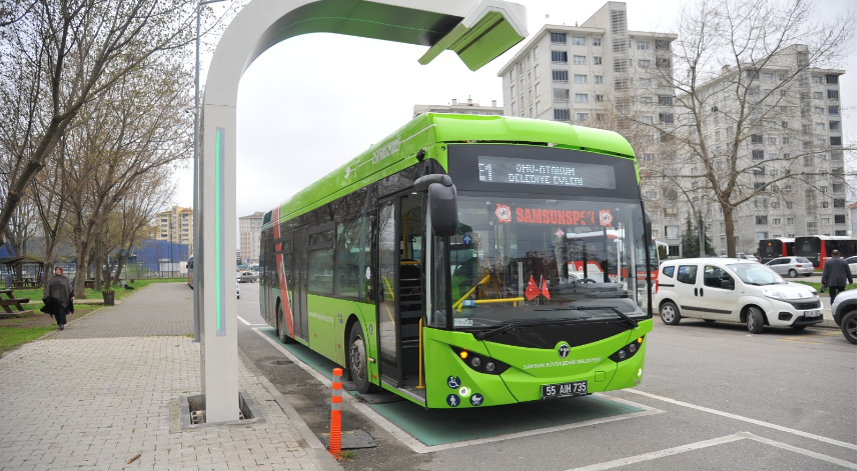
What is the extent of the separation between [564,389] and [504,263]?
4.56 feet

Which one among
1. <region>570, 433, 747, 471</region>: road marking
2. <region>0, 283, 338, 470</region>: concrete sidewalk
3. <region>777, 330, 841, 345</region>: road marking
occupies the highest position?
<region>0, 283, 338, 470</region>: concrete sidewalk

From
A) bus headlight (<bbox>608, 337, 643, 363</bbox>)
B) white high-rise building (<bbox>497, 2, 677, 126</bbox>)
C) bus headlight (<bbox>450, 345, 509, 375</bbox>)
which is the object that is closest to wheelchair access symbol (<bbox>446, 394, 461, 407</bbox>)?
bus headlight (<bbox>450, 345, 509, 375</bbox>)

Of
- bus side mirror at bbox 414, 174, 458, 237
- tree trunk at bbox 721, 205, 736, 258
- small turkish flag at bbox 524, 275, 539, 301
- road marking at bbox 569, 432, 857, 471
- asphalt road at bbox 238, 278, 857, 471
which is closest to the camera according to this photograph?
road marking at bbox 569, 432, 857, 471

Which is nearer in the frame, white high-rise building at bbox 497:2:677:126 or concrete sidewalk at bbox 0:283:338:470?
concrete sidewalk at bbox 0:283:338:470

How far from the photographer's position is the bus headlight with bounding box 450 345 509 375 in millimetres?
5609

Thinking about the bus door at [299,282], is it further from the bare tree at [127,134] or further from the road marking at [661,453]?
the bare tree at [127,134]

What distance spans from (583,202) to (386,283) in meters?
2.41

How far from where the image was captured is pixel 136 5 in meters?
14.5

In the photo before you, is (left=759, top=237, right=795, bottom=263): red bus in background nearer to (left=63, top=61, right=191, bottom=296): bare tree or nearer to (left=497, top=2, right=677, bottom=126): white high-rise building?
(left=497, top=2, right=677, bottom=126): white high-rise building

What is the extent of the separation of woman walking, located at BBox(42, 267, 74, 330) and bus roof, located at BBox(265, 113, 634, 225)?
44.2 ft

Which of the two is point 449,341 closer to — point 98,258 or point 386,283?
point 386,283

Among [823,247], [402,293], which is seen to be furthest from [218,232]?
[823,247]

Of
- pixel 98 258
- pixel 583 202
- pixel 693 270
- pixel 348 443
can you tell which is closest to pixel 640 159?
pixel 693 270

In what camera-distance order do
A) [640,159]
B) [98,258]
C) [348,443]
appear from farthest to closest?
[98,258] < [640,159] < [348,443]
